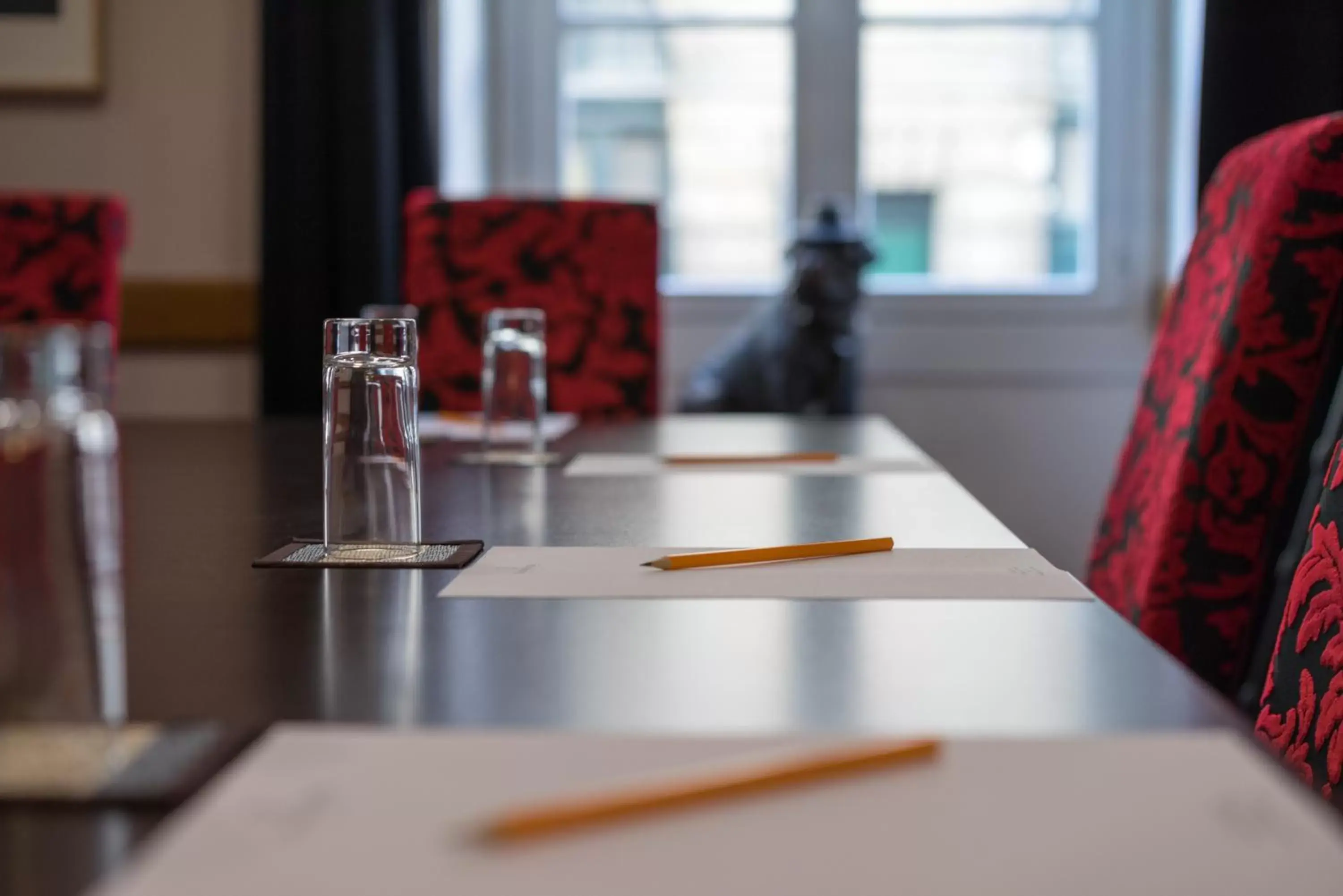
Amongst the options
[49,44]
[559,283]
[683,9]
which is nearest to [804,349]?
[559,283]

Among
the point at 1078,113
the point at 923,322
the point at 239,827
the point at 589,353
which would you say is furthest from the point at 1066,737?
the point at 1078,113

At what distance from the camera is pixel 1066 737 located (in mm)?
421

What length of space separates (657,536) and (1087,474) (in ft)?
7.53

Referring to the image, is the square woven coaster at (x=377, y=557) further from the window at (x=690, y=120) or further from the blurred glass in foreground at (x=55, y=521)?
the window at (x=690, y=120)

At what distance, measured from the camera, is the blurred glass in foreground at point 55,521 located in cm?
39

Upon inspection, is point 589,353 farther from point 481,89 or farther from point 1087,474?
point 1087,474

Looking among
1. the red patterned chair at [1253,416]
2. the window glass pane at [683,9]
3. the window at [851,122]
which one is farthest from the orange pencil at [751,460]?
the window glass pane at [683,9]

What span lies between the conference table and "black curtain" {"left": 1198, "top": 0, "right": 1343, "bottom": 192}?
2.02 m

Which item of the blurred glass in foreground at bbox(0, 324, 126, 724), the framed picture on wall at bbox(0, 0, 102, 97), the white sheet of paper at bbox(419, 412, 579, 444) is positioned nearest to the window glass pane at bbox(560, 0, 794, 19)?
the framed picture on wall at bbox(0, 0, 102, 97)

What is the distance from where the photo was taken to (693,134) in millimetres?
3037

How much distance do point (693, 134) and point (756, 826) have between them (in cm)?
279

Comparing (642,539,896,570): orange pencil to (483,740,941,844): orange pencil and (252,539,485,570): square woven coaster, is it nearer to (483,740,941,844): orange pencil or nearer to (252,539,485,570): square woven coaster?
(252,539,485,570): square woven coaster

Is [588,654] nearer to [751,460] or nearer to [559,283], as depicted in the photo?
[751,460]

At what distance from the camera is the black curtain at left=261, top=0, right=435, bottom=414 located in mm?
2754
